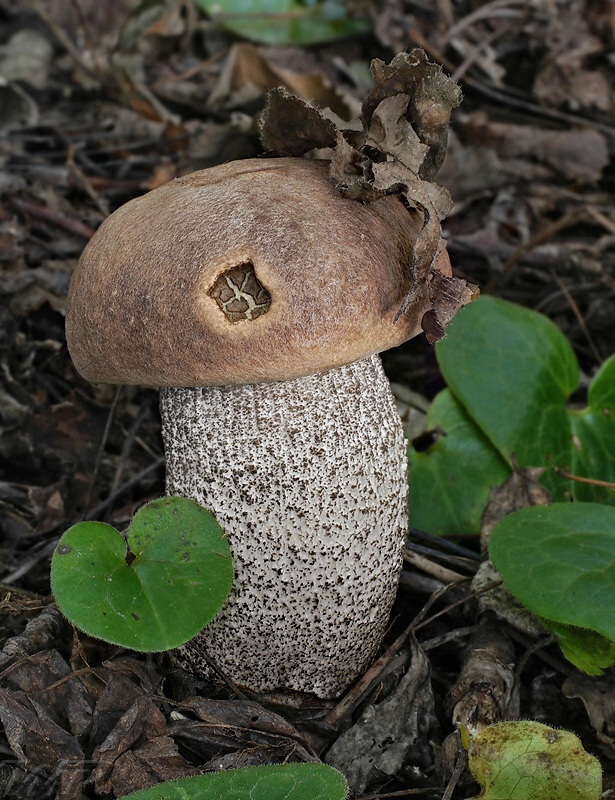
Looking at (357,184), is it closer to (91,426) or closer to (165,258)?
(165,258)

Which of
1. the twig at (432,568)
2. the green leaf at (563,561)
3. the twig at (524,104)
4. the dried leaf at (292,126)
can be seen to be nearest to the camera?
the green leaf at (563,561)

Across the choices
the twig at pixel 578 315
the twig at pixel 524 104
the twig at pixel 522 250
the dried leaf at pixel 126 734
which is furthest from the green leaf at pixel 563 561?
the twig at pixel 524 104

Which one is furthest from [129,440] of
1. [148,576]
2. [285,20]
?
[285,20]

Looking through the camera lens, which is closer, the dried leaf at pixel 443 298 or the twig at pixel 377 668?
the dried leaf at pixel 443 298

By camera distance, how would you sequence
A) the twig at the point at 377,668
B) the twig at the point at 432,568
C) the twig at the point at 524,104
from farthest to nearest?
the twig at the point at 524,104 < the twig at the point at 432,568 < the twig at the point at 377,668

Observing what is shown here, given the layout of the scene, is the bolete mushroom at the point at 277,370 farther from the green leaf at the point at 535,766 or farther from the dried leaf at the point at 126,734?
the green leaf at the point at 535,766

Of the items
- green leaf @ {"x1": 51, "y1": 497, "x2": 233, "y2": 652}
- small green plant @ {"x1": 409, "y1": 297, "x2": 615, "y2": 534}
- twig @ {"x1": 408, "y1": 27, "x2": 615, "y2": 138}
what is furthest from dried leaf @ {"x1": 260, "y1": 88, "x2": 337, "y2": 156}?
twig @ {"x1": 408, "y1": 27, "x2": 615, "y2": 138}

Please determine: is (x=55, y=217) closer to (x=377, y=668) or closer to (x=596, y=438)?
(x=377, y=668)
